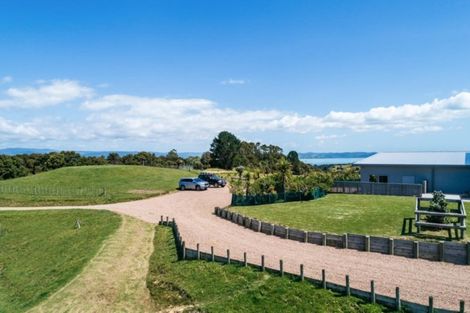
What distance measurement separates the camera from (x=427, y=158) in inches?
1900

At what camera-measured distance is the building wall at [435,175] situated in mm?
42594

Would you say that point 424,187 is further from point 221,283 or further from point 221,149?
point 221,149

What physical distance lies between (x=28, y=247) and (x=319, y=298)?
2531 cm

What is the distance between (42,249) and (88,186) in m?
33.6

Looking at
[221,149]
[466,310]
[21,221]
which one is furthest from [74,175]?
[466,310]

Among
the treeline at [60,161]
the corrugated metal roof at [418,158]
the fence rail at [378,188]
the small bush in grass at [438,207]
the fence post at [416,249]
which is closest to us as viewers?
the fence post at [416,249]

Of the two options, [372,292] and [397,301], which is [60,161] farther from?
[397,301]

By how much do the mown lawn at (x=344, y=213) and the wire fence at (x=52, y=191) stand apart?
25.7m

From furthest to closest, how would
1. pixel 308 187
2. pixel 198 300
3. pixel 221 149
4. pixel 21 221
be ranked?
pixel 221 149 < pixel 308 187 < pixel 21 221 < pixel 198 300

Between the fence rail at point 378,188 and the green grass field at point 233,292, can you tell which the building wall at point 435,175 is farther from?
the green grass field at point 233,292

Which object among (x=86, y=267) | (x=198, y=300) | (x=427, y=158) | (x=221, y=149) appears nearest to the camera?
(x=198, y=300)

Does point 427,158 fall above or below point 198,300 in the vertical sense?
above

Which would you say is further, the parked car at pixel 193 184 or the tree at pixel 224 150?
the tree at pixel 224 150

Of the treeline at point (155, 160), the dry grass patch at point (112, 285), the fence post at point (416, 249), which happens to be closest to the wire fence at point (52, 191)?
the dry grass patch at point (112, 285)
